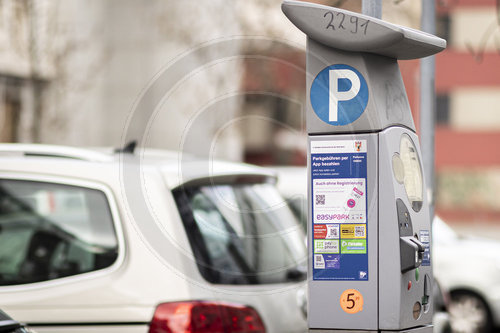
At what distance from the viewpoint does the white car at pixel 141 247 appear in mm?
3787

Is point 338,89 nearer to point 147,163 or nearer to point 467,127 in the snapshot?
point 147,163

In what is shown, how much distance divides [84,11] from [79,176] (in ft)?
55.6

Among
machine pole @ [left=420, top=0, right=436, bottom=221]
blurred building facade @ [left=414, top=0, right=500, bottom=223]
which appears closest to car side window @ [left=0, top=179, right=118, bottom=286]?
machine pole @ [left=420, top=0, right=436, bottom=221]

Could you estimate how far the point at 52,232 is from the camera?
4.39 metres

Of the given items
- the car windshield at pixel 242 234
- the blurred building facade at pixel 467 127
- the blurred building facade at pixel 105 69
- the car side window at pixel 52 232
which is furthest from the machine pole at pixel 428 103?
the blurred building facade at pixel 467 127

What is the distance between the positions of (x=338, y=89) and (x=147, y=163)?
1080 mm

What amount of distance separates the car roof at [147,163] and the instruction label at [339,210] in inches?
28.5

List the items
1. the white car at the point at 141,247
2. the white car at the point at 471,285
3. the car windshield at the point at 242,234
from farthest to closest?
the white car at the point at 471,285 → the car windshield at the point at 242,234 → the white car at the point at 141,247

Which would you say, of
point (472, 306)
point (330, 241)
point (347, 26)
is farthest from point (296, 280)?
point (472, 306)

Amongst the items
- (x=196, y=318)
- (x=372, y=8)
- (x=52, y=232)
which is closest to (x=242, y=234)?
(x=196, y=318)

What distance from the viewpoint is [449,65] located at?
3516 cm

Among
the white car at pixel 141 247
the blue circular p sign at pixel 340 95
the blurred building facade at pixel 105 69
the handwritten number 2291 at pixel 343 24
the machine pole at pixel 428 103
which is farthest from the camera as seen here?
the blurred building facade at pixel 105 69

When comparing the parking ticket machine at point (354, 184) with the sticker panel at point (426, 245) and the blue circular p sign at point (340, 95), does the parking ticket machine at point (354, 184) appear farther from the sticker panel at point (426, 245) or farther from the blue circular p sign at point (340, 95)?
the sticker panel at point (426, 245)

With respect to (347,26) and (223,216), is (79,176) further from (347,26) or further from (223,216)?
(347,26)
